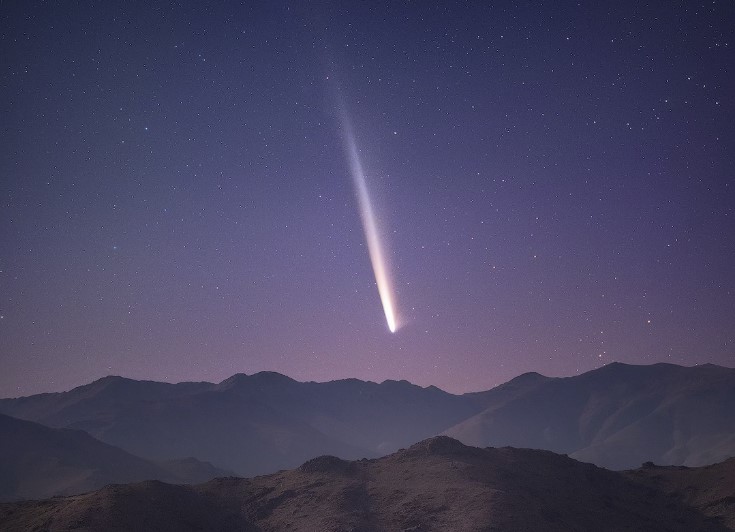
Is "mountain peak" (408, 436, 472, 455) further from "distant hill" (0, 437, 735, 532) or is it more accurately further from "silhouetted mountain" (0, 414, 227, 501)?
"silhouetted mountain" (0, 414, 227, 501)

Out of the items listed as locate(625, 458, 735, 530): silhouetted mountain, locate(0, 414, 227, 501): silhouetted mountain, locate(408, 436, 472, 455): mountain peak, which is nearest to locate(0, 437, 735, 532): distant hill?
locate(408, 436, 472, 455): mountain peak

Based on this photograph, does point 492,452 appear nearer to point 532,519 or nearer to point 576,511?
point 576,511

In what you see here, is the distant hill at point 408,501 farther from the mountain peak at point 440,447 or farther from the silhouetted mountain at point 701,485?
the silhouetted mountain at point 701,485

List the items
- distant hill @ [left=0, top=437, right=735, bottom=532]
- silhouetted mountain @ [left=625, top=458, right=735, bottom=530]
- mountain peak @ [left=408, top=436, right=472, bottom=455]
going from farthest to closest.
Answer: mountain peak @ [left=408, top=436, right=472, bottom=455]
silhouetted mountain @ [left=625, top=458, right=735, bottom=530]
distant hill @ [left=0, top=437, right=735, bottom=532]

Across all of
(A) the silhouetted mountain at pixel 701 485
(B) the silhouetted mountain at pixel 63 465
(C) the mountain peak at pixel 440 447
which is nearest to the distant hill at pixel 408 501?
(C) the mountain peak at pixel 440 447

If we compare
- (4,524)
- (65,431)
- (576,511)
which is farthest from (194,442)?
(576,511)

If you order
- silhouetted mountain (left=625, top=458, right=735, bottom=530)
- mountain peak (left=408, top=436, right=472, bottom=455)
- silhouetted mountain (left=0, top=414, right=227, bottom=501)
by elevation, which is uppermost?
silhouetted mountain (left=0, top=414, right=227, bottom=501)
